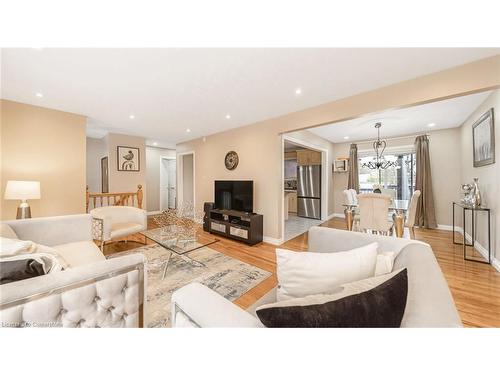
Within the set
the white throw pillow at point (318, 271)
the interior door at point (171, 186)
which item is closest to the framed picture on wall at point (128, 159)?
the interior door at point (171, 186)

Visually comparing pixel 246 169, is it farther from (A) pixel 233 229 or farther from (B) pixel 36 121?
(B) pixel 36 121

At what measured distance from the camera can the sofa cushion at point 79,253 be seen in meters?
1.68

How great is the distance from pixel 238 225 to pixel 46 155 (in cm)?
337

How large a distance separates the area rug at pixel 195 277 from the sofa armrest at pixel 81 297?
53cm

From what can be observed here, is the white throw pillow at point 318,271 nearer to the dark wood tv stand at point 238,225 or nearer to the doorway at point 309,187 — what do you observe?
the dark wood tv stand at point 238,225

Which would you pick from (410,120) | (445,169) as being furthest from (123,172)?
(445,169)

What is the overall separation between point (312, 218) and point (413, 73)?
4351 millimetres

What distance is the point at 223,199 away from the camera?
4.18 m

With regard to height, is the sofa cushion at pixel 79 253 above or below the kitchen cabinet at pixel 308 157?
below

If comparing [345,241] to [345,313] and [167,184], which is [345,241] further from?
[167,184]
